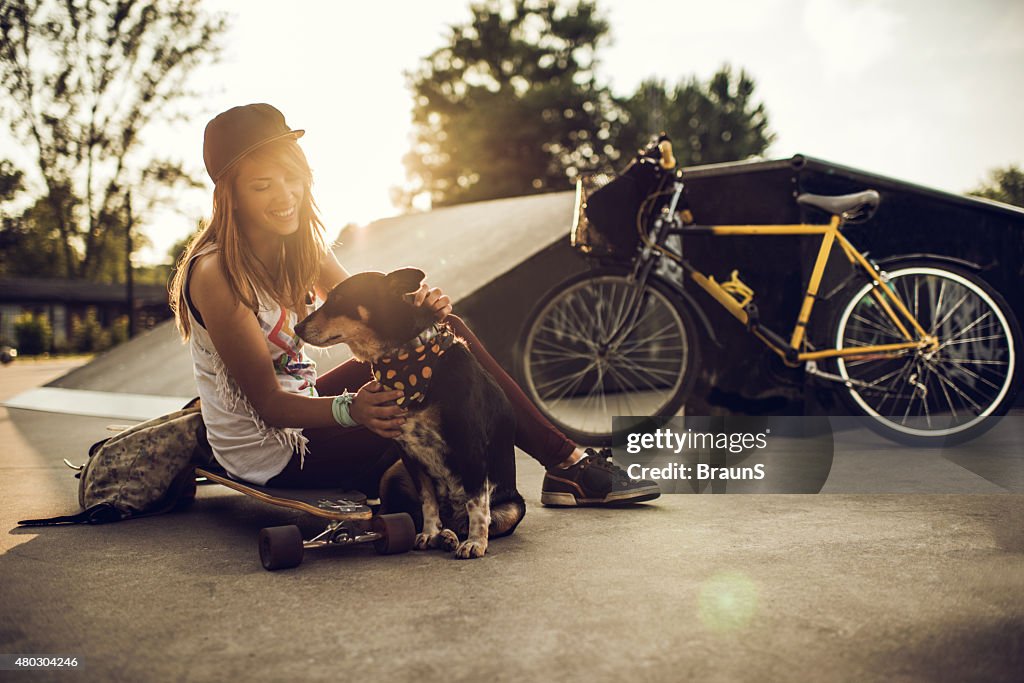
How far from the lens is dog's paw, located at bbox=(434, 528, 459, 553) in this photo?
2377mm

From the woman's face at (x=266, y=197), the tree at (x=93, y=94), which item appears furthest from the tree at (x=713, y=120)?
the woman's face at (x=266, y=197)

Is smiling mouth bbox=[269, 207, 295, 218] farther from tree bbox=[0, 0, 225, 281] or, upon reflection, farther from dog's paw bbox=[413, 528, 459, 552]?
tree bbox=[0, 0, 225, 281]

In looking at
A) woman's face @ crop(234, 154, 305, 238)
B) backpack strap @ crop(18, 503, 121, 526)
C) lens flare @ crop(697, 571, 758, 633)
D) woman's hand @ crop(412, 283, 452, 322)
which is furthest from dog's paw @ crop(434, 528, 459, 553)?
backpack strap @ crop(18, 503, 121, 526)

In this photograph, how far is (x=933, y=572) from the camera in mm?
2084

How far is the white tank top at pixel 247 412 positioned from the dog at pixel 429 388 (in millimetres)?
366

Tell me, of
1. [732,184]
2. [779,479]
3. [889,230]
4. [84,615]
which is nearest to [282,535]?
[84,615]

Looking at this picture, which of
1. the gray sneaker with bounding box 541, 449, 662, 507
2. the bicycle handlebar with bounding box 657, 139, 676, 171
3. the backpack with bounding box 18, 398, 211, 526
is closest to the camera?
the backpack with bounding box 18, 398, 211, 526

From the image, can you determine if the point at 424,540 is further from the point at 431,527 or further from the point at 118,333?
the point at 118,333

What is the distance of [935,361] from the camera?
13.5 feet

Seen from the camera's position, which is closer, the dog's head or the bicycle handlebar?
the dog's head

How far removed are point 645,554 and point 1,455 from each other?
3623 mm

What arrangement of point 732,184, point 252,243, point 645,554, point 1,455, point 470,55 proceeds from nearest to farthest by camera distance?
point 645,554, point 252,243, point 1,455, point 732,184, point 470,55

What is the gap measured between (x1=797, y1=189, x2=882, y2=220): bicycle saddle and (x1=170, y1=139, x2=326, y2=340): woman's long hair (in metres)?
2.46

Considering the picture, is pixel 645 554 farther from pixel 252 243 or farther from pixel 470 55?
pixel 470 55
